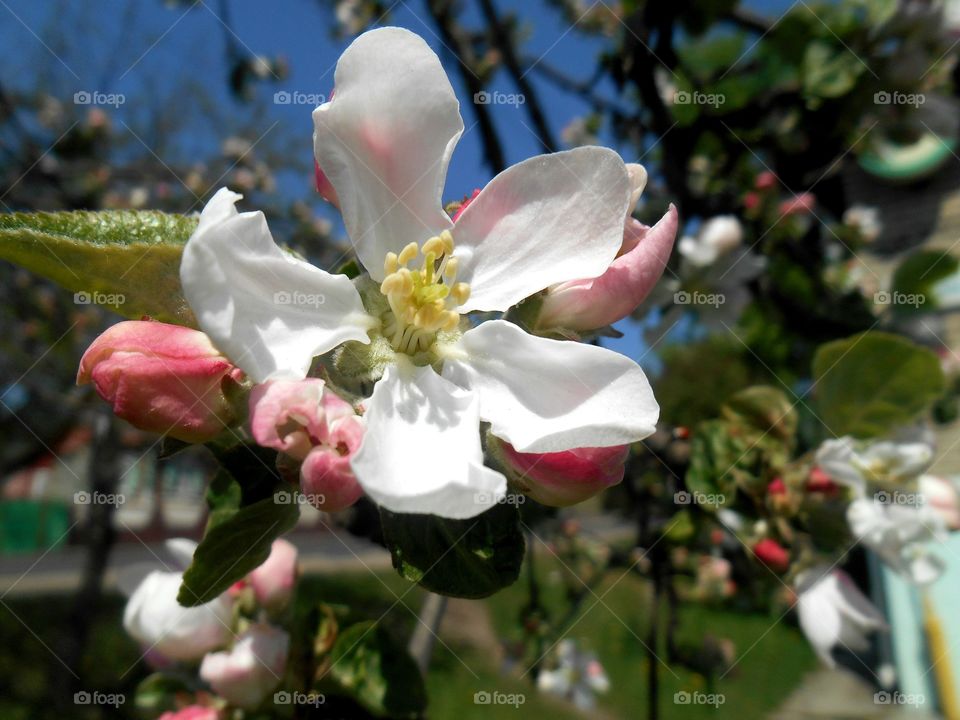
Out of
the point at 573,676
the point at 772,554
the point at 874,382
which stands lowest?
the point at 573,676

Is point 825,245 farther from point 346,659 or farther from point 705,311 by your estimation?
point 346,659

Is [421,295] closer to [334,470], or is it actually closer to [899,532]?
[334,470]

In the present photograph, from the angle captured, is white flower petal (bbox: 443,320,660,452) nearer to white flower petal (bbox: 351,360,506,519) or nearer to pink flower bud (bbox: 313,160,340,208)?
white flower petal (bbox: 351,360,506,519)
